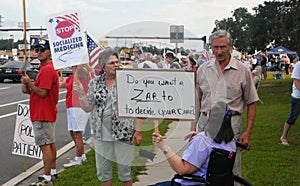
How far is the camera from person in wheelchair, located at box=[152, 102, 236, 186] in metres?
3.85

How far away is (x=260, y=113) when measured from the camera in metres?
15.5

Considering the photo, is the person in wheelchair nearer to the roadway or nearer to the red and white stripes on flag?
the red and white stripes on flag

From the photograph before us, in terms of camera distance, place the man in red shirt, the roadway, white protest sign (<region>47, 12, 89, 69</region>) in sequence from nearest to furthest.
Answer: white protest sign (<region>47, 12, 89, 69</region>) < the man in red shirt < the roadway

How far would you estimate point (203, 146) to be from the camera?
387 centimetres

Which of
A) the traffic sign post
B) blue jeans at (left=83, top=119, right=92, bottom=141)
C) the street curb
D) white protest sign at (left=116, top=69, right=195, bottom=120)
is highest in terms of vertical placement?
the traffic sign post

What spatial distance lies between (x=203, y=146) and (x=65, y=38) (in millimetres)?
2559

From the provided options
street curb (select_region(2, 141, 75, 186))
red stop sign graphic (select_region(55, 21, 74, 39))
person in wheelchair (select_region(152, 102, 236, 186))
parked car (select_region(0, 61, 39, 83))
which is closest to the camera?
person in wheelchair (select_region(152, 102, 236, 186))

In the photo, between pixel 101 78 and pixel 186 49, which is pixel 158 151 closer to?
pixel 186 49

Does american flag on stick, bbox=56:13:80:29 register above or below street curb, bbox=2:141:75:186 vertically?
above

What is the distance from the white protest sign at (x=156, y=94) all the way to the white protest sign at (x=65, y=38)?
1.78 metres

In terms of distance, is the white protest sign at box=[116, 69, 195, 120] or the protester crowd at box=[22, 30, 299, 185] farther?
the protester crowd at box=[22, 30, 299, 185]

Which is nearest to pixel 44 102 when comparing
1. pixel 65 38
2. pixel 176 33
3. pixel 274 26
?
pixel 65 38

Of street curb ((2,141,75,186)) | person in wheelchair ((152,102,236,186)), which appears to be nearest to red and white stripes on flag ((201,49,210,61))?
person in wheelchair ((152,102,236,186))

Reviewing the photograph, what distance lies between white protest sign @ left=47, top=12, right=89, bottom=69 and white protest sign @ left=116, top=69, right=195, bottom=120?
→ 5.86 feet
